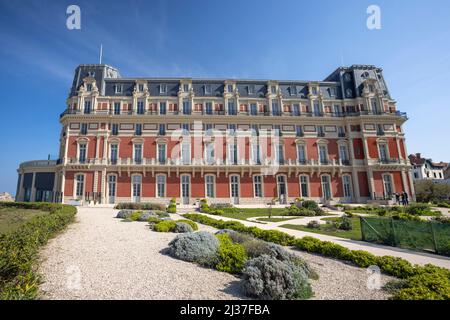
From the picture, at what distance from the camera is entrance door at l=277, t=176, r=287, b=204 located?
2805 centimetres

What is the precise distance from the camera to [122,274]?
5.00 metres

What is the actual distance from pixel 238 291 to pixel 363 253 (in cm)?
383

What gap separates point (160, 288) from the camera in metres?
4.30

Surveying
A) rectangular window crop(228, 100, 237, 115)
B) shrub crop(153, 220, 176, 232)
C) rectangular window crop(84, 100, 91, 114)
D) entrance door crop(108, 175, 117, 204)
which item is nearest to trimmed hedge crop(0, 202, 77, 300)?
shrub crop(153, 220, 176, 232)

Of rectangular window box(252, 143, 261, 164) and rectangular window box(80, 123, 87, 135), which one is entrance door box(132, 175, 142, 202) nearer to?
rectangular window box(80, 123, 87, 135)

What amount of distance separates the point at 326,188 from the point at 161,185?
2089 cm

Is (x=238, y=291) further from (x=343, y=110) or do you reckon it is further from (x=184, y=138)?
(x=343, y=110)

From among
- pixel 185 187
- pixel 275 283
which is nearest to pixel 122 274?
pixel 275 283

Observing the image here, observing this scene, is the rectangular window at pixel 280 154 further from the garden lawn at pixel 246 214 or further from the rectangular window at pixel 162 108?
the rectangular window at pixel 162 108

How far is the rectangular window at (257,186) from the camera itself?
28.0 m

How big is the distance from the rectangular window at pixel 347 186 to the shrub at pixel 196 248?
2707 centimetres

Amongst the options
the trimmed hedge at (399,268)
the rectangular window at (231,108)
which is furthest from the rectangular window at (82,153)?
the trimmed hedge at (399,268)

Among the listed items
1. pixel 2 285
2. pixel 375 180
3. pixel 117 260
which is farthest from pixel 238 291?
pixel 375 180

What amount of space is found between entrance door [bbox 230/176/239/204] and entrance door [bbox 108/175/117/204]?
14.1 metres
